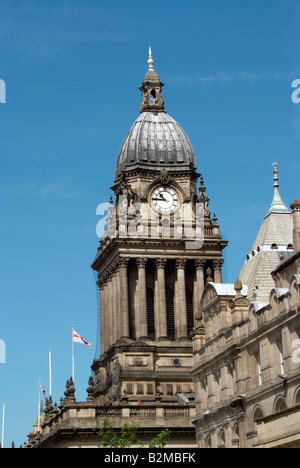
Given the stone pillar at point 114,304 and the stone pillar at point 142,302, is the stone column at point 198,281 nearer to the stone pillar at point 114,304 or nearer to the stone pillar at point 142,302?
the stone pillar at point 142,302

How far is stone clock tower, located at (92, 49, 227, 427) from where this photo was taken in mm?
117812

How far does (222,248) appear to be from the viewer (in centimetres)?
12362

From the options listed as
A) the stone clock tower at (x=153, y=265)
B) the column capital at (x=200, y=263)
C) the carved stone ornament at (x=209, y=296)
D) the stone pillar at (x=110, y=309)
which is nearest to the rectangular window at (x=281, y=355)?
the carved stone ornament at (x=209, y=296)

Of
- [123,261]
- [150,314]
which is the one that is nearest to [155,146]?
[123,261]

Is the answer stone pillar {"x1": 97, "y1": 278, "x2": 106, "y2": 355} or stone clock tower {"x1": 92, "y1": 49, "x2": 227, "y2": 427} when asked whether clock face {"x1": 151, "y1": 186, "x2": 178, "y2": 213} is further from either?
stone pillar {"x1": 97, "y1": 278, "x2": 106, "y2": 355}

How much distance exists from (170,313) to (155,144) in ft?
57.3

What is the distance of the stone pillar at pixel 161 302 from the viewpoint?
12044cm

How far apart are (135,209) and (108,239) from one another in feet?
13.3

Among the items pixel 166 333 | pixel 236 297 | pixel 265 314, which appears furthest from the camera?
pixel 166 333

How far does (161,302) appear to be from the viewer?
121 m

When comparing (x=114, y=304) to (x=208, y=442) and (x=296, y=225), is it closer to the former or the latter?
(x=208, y=442)

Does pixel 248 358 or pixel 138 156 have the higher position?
pixel 138 156
